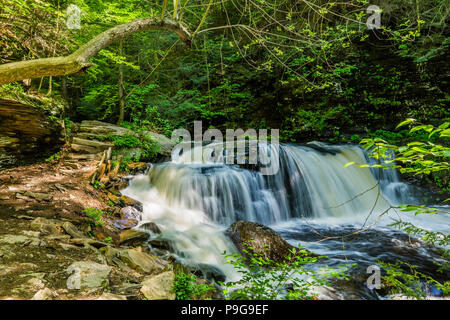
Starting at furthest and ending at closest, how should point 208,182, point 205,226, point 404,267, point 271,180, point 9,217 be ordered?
point 271,180 → point 208,182 → point 205,226 → point 404,267 → point 9,217

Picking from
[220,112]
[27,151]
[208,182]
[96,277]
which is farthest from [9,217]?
[220,112]

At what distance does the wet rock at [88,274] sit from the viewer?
6.90 ft

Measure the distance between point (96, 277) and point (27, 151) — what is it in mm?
5104

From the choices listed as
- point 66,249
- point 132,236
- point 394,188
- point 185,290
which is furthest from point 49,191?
point 394,188

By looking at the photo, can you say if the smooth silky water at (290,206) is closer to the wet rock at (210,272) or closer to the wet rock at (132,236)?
the wet rock at (210,272)

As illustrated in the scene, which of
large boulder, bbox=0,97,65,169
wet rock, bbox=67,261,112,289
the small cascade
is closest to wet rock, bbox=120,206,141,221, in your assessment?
wet rock, bbox=67,261,112,289

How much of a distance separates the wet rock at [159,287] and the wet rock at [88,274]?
1.29ft

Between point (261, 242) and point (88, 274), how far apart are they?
2748mm

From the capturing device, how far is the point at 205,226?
5.50 m

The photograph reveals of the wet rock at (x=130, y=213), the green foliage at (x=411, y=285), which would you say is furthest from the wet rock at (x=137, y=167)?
the green foliage at (x=411, y=285)

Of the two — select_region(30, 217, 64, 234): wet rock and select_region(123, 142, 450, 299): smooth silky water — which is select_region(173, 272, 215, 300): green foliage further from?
select_region(30, 217, 64, 234): wet rock

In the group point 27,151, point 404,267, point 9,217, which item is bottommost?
point 404,267

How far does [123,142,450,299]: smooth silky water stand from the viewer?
14.6ft
